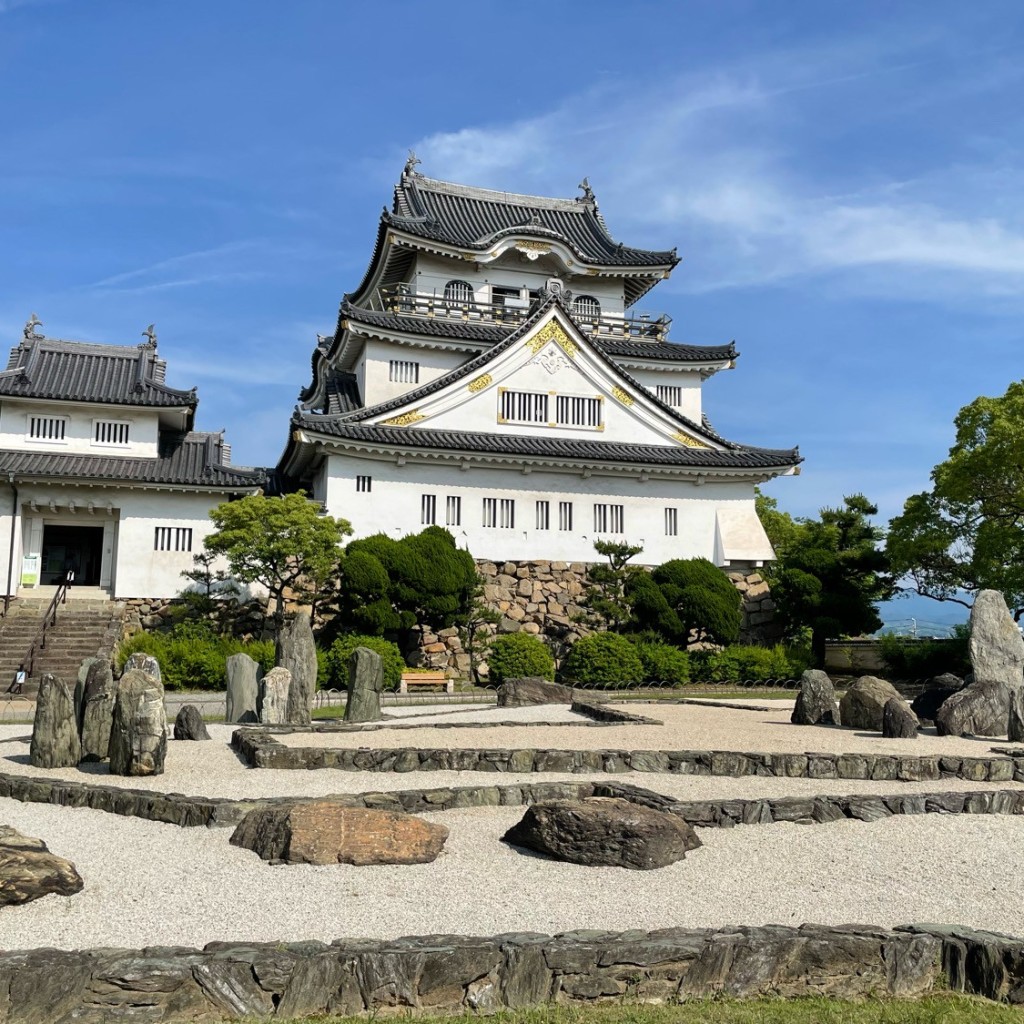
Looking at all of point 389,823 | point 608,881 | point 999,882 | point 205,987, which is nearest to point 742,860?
point 608,881

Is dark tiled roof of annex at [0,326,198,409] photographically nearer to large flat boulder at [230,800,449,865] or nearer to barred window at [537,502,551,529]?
barred window at [537,502,551,529]

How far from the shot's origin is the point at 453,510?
115 feet

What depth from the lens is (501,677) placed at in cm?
2914

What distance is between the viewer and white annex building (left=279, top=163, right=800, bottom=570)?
34.5 metres

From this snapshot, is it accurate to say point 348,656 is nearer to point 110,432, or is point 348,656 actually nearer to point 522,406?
point 110,432

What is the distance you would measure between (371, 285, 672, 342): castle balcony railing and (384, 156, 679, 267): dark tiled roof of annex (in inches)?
91.4

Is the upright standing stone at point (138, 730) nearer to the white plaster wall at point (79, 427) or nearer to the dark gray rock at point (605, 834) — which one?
the dark gray rock at point (605, 834)

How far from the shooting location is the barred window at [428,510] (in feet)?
113

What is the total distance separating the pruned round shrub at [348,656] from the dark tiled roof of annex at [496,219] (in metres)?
18.6

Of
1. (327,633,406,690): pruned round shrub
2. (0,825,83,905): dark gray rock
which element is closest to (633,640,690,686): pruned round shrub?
(327,633,406,690): pruned round shrub

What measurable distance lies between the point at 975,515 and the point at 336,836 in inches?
1168

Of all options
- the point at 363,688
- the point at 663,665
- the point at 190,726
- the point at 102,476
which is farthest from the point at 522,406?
the point at 190,726

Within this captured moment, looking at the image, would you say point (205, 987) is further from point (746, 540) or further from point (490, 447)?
point (746, 540)

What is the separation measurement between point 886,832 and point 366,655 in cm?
1119
